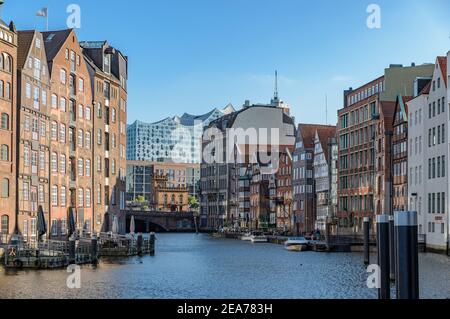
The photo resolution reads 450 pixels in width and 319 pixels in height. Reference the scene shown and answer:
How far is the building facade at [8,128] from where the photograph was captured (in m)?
59.1

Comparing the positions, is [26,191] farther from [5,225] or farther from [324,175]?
[324,175]

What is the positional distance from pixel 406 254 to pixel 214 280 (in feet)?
97.4

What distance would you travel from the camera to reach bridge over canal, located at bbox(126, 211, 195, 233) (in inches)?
7082

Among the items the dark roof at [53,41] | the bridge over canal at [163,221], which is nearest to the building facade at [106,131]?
the dark roof at [53,41]

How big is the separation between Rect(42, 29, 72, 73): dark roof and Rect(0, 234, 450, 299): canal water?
20.7 m

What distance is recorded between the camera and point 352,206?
10931 cm

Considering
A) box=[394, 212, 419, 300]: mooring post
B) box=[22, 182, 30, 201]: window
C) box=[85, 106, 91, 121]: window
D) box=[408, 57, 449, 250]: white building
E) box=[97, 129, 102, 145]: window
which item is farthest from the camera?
box=[97, 129, 102, 145]: window

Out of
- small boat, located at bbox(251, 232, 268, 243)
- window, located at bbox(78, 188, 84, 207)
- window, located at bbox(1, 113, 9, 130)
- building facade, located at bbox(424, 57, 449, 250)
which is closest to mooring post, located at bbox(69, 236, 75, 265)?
window, located at bbox(1, 113, 9, 130)

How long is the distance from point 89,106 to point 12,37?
20607 mm

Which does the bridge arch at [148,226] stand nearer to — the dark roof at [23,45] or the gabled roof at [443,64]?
the gabled roof at [443,64]

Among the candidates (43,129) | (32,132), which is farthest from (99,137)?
(32,132)

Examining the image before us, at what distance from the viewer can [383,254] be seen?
89.1 ft

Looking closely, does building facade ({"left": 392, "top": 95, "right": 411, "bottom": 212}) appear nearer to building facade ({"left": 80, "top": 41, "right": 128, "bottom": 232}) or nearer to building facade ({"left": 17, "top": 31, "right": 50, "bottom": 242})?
building facade ({"left": 80, "top": 41, "right": 128, "bottom": 232})
